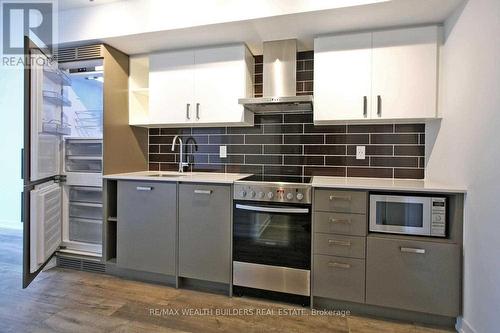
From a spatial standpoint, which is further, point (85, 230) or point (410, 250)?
point (85, 230)

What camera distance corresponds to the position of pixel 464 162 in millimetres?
1792

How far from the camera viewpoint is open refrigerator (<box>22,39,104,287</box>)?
7.98 ft

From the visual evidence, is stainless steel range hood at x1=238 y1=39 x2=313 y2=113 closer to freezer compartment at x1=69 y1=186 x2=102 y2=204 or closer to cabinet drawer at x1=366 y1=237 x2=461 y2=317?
cabinet drawer at x1=366 y1=237 x2=461 y2=317

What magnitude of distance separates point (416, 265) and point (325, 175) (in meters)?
1.06

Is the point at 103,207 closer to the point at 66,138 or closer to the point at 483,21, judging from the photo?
the point at 66,138

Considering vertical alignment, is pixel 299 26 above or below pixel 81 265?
above

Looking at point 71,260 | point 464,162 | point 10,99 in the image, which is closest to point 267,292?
point 464,162

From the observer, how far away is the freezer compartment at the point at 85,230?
2793 millimetres

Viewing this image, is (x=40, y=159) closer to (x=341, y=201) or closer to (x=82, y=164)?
(x=82, y=164)

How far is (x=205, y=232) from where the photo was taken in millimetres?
2293

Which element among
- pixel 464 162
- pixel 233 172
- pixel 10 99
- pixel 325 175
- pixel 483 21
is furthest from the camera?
pixel 10 99

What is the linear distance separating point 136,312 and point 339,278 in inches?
59.1

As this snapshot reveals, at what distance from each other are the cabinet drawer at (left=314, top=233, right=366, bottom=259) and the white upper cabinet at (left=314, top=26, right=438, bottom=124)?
3.17 feet

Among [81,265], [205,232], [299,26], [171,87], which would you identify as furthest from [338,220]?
[81,265]
